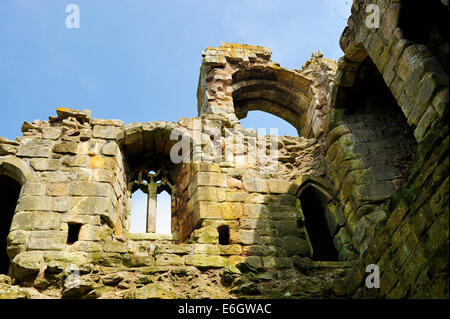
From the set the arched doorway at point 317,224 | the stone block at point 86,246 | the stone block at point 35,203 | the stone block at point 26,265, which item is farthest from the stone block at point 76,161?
the arched doorway at point 317,224

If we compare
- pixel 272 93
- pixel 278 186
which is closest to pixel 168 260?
pixel 278 186

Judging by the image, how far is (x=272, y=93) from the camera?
1138 cm

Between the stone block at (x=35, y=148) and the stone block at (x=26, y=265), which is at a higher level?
the stone block at (x=35, y=148)

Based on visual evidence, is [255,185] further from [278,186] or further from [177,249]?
[177,249]

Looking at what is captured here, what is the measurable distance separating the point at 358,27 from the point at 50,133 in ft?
16.7

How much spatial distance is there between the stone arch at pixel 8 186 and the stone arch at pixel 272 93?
5225mm

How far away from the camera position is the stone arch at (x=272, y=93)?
11.1 metres

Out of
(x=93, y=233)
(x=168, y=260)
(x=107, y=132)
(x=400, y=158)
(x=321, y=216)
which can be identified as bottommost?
(x=168, y=260)

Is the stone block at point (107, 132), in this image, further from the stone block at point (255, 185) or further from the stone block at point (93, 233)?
the stone block at point (255, 185)

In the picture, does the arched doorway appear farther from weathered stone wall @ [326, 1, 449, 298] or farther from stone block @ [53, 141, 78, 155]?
stone block @ [53, 141, 78, 155]

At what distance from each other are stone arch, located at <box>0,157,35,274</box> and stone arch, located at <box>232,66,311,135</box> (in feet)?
17.1

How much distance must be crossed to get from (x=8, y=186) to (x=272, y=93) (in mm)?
6235

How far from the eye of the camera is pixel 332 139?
7.77 meters
